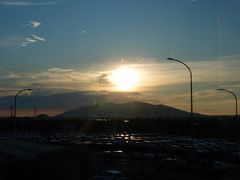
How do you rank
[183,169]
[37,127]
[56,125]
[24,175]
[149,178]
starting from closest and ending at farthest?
[24,175], [149,178], [183,169], [56,125], [37,127]

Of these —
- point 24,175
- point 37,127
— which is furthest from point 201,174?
point 37,127

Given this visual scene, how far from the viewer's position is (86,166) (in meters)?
33.4

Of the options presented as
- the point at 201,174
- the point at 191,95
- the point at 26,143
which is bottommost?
the point at 201,174

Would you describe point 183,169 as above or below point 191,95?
below

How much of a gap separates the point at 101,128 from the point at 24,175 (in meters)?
123

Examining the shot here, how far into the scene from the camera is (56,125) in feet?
458

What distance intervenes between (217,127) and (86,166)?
90463mm

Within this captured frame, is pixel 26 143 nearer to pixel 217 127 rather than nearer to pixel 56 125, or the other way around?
Result: pixel 217 127

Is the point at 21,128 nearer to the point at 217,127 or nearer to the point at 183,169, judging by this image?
the point at 217,127

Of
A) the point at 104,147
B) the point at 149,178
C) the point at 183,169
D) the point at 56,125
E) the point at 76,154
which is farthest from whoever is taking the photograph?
the point at 56,125

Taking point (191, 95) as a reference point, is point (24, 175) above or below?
below

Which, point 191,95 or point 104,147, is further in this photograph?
point 104,147

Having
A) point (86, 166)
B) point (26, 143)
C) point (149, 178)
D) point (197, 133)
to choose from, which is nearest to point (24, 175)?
point (86, 166)

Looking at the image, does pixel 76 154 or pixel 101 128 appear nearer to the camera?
pixel 76 154
